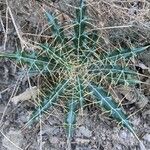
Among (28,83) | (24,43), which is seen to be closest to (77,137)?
(28,83)

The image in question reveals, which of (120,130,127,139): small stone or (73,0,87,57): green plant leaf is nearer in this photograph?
(73,0,87,57): green plant leaf

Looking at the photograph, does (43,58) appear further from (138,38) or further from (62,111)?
(138,38)

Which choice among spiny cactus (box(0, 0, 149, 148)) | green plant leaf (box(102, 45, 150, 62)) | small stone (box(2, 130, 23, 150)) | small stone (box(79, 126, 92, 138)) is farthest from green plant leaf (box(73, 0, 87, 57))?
small stone (box(2, 130, 23, 150))

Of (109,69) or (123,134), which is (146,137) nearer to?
(123,134)

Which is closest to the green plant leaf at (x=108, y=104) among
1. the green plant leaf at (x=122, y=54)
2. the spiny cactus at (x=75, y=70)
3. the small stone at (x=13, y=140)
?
the spiny cactus at (x=75, y=70)

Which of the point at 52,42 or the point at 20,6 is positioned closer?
the point at 52,42

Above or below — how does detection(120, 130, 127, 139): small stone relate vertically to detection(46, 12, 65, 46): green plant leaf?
below

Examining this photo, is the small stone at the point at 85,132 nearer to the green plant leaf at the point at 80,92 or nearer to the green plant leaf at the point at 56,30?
the green plant leaf at the point at 80,92

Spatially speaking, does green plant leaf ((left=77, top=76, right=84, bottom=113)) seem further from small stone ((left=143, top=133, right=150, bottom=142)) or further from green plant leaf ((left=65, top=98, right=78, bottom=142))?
small stone ((left=143, top=133, right=150, bottom=142))
